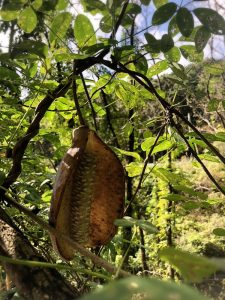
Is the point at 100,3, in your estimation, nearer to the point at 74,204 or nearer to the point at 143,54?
the point at 143,54

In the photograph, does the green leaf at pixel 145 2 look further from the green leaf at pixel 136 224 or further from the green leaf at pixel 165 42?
the green leaf at pixel 136 224

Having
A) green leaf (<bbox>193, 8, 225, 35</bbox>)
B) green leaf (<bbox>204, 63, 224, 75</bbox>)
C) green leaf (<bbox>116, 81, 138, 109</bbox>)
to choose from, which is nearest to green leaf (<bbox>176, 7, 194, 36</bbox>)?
green leaf (<bbox>193, 8, 225, 35</bbox>)

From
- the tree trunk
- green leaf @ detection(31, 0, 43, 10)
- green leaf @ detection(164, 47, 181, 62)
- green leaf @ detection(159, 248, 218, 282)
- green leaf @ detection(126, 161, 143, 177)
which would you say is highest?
green leaf @ detection(31, 0, 43, 10)

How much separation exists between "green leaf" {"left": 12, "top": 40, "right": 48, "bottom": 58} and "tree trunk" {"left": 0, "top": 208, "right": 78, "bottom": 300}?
0.26 m

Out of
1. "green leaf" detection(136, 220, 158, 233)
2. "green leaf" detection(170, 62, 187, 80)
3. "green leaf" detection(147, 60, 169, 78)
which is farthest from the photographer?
"green leaf" detection(147, 60, 169, 78)

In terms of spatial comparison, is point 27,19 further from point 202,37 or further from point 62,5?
point 202,37

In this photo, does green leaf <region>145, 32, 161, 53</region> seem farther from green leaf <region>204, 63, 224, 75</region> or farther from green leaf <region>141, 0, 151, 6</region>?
green leaf <region>204, 63, 224, 75</region>

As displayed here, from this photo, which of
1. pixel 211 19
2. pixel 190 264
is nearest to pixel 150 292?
pixel 190 264

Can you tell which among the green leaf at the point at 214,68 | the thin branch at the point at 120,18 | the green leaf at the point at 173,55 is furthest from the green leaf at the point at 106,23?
the green leaf at the point at 214,68

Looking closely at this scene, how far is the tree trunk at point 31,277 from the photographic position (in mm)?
370

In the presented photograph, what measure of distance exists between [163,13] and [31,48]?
0.19m

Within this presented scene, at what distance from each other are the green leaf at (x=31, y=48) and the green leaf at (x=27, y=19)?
0.04 meters

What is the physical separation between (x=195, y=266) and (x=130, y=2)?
53 cm

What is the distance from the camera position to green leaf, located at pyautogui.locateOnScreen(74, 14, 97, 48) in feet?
2.07
